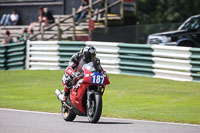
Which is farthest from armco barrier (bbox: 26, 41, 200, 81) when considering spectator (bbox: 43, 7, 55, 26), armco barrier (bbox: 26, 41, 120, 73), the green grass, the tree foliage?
the tree foliage

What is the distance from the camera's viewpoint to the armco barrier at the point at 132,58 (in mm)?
17234

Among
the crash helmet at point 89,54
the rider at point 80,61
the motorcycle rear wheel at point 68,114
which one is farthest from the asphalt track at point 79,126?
the crash helmet at point 89,54

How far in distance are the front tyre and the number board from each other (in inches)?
8.0

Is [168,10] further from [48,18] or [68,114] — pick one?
[68,114]

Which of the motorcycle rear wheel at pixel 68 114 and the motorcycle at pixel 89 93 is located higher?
the motorcycle at pixel 89 93

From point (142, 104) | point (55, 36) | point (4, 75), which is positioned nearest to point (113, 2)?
point (55, 36)

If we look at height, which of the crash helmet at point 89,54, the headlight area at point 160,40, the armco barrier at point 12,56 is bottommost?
the armco barrier at point 12,56

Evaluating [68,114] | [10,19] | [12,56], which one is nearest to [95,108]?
[68,114]

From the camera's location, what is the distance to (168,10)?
4700 cm

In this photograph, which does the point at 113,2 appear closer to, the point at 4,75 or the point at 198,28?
the point at 198,28

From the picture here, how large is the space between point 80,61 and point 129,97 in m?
4.11

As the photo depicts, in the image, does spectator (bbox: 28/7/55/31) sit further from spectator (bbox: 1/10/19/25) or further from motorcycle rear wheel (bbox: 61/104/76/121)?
motorcycle rear wheel (bbox: 61/104/76/121)

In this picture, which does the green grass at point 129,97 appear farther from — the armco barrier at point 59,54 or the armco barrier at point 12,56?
the armco barrier at point 12,56

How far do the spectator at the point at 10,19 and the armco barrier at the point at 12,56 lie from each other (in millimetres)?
6870
